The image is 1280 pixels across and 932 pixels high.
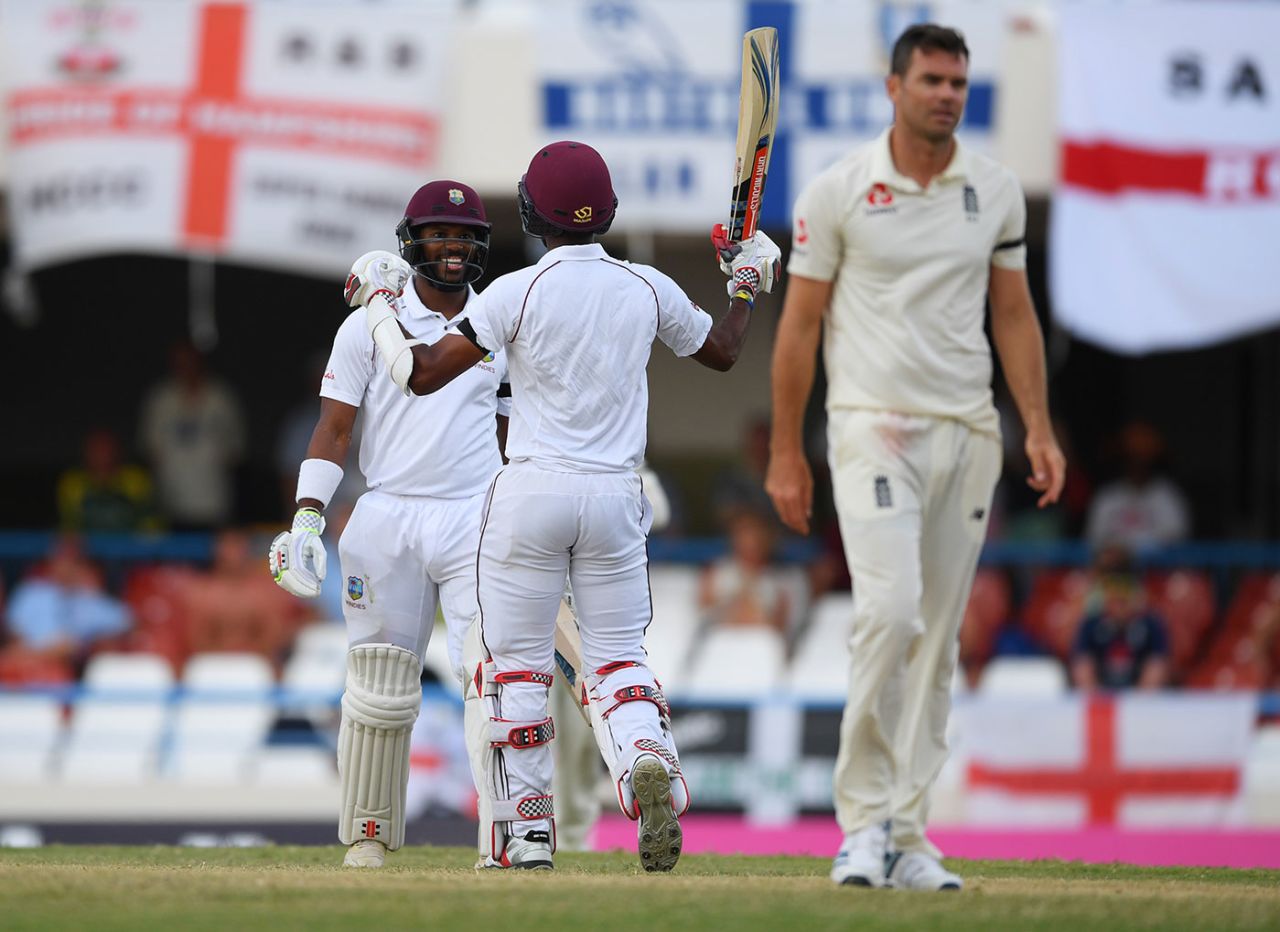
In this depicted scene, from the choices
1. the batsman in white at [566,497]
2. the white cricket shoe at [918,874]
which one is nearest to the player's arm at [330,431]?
the batsman in white at [566,497]

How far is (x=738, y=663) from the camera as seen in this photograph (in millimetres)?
13094

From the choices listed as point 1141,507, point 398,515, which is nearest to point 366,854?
point 398,515

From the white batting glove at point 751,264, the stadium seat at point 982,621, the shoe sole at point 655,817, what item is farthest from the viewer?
the stadium seat at point 982,621

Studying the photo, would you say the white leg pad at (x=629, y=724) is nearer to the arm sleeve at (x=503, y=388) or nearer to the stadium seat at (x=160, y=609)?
the arm sleeve at (x=503, y=388)

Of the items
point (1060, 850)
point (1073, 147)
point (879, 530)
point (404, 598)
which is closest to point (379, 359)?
point (404, 598)

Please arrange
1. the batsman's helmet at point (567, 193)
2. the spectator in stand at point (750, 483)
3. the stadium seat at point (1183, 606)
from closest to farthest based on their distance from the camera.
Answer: the batsman's helmet at point (567, 193)
the stadium seat at point (1183, 606)
the spectator in stand at point (750, 483)

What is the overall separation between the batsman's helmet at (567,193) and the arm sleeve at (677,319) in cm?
25

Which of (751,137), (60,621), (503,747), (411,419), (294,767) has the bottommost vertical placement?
(294,767)

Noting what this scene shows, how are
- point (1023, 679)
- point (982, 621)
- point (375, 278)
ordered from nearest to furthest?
point (375, 278) < point (1023, 679) < point (982, 621)

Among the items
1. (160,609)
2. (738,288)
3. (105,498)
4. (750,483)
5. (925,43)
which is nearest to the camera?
(925,43)

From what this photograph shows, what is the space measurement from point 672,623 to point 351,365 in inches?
258

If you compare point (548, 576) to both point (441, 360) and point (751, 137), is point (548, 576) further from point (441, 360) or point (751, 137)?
point (751, 137)

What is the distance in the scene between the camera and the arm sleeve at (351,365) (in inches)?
285

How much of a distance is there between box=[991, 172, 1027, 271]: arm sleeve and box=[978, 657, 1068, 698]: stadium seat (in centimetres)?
657
